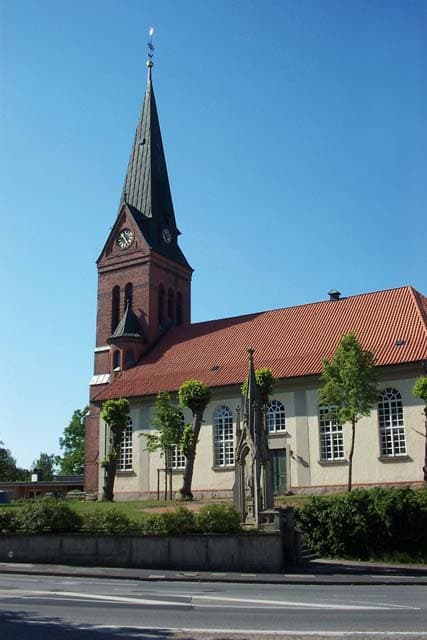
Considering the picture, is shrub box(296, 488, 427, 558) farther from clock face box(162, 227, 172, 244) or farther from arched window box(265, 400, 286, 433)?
clock face box(162, 227, 172, 244)

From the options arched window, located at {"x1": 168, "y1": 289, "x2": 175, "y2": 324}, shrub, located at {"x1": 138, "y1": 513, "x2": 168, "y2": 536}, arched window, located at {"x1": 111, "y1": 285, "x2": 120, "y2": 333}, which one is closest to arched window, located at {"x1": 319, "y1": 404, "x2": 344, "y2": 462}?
shrub, located at {"x1": 138, "y1": 513, "x2": 168, "y2": 536}

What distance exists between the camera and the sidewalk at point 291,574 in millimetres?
18922

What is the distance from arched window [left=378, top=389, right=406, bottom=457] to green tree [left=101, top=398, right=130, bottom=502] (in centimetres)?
1579

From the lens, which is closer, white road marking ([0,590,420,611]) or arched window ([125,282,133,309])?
white road marking ([0,590,420,611])

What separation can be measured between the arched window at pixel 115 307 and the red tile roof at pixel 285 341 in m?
4.84

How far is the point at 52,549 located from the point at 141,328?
1232 inches

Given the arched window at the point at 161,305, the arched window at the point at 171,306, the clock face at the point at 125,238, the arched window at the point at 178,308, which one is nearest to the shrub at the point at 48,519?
the arched window at the point at 161,305

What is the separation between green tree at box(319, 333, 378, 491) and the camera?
35344 mm

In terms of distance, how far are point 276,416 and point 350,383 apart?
24.8 feet

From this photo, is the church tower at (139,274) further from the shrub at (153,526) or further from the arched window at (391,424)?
the shrub at (153,526)

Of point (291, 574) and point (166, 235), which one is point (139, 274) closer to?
point (166, 235)

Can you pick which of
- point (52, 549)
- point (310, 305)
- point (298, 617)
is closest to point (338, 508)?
point (52, 549)

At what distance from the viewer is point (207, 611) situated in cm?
1272

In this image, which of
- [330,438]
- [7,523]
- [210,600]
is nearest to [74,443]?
[330,438]
